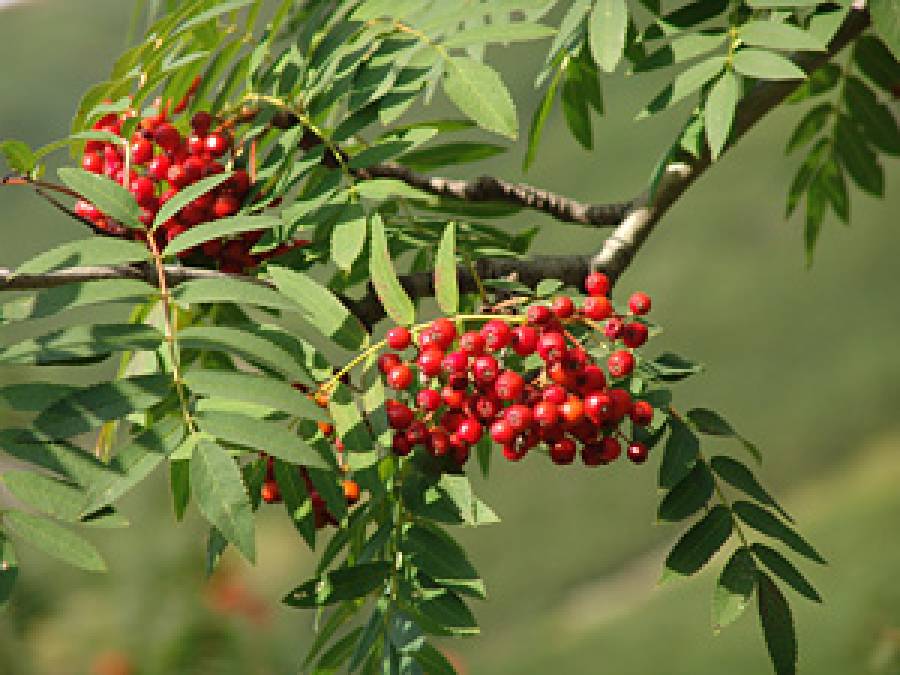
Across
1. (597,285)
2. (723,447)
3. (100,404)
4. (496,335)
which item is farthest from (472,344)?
(723,447)

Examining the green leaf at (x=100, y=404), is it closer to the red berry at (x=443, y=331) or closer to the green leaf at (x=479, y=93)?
the red berry at (x=443, y=331)

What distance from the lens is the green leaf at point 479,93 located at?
1614mm

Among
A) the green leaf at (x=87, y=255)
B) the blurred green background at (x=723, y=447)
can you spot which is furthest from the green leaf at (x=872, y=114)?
the green leaf at (x=87, y=255)

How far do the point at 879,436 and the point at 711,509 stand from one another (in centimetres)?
751

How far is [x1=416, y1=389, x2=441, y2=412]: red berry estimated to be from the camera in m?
1.53

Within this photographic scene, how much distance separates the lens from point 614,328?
5.17 ft

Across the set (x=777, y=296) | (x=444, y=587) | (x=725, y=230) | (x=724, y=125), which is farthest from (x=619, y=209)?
(x=725, y=230)

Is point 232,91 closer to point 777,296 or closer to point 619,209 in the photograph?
point 619,209

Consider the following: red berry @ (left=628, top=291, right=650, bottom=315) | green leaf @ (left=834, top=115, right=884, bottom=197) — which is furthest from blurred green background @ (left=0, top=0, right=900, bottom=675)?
red berry @ (left=628, top=291, right=650, bottom=315)

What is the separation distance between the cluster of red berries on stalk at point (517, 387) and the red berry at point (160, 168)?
0.58 meters

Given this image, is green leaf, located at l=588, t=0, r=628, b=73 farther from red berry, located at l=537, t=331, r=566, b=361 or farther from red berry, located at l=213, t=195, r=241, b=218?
red berry, located at l=213, t=195, r=241, b=218

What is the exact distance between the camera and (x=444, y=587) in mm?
1526

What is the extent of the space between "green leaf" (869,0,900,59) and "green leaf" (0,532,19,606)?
1466mm

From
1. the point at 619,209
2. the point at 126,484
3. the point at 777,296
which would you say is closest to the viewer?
the point at 126,484
